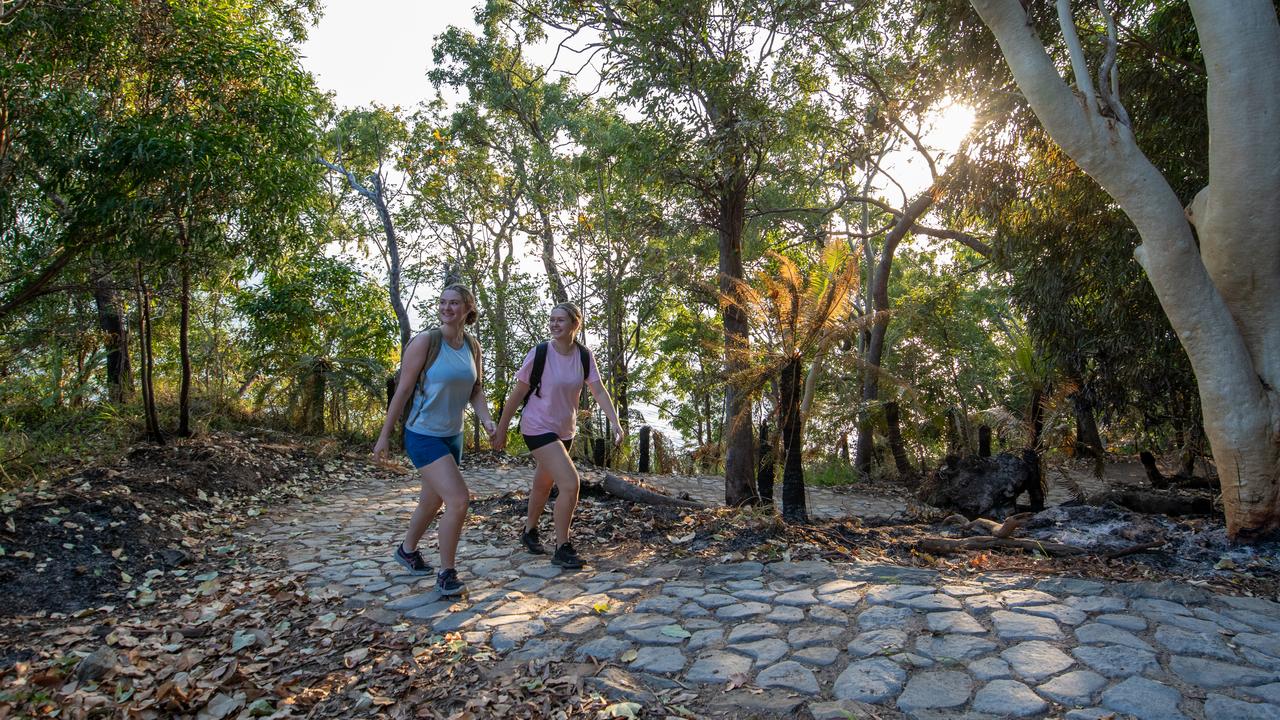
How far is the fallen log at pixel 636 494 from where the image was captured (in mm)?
7562

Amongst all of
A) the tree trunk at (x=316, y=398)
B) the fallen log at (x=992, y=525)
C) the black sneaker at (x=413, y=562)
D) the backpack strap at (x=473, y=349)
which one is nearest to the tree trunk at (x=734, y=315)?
the fallen log at (x=992, y=525)

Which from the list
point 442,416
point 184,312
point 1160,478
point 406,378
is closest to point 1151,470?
point 1160,478

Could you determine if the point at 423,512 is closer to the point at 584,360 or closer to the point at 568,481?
the point at 568,481

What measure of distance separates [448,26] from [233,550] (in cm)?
1727

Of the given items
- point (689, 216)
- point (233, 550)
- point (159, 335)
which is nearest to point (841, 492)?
point (689, 216)

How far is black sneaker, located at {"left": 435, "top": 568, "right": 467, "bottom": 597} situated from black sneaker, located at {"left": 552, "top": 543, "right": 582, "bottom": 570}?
81 cm

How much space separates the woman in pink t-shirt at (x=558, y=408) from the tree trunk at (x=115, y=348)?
8518mm

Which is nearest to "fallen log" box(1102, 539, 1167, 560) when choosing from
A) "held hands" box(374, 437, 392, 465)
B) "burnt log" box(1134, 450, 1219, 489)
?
"held hands" box(374, 437, 392, 465)

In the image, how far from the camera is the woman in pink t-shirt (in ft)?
15.8

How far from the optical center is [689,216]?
→ 9.77m

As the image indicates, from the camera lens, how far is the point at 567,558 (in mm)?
5145

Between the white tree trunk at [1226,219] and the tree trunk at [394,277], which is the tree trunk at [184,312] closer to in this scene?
the tree trunk at [394,277]

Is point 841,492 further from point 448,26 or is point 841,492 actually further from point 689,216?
point 448,26

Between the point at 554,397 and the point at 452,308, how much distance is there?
0.87 metres
